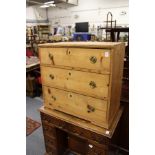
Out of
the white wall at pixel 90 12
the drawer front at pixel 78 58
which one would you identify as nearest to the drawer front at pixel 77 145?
the drawer front at pixel 78 58

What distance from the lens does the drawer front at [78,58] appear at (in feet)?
3.54

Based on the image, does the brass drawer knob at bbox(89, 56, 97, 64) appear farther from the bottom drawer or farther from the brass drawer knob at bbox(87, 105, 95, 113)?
the bottom drawer

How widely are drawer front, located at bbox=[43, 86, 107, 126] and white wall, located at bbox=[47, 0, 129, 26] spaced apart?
6.72 metres

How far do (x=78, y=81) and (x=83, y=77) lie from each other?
0.06 m

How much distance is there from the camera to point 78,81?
1.25m

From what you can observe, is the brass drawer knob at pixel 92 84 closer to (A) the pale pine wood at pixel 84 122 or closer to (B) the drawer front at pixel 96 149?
(A) the pale pine wood at pixel 84 122

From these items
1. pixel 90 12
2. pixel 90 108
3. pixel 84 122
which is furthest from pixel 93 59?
pixel 90 12

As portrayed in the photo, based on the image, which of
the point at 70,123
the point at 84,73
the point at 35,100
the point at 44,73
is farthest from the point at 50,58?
the point at 35,100

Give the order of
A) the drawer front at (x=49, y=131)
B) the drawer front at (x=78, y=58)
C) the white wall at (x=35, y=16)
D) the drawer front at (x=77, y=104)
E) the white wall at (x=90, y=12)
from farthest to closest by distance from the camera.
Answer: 1. the white wall at (x=35, y=16)
2. the white wall at (x=90, y=12)
3. the drawer front at (x=49, y=131)
4. the drawer front at (x=77, y=104)
5. the drawer front at (x=78, y=58)

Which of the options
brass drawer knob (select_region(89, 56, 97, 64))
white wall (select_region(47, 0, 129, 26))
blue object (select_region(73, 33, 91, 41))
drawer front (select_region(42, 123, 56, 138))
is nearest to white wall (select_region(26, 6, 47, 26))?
white wall (select_region(47, 0, 129, 26))

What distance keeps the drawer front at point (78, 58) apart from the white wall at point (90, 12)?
6687 mm
